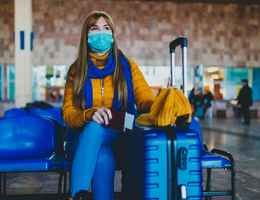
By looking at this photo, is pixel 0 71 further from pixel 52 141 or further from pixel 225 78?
pixel 52 141

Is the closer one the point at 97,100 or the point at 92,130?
the point at 92,130

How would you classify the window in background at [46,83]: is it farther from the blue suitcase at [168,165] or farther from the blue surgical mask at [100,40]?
the blue suitcase at [168,165]

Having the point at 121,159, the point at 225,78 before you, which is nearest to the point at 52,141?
the point at 121,159

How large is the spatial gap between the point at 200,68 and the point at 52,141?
507 inches

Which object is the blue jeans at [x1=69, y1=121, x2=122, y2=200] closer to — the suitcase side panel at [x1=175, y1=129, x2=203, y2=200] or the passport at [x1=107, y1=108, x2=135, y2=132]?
the passport at [x1=107, y1=108, x2=135, y2=132]

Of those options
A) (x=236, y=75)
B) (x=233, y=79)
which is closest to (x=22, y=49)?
(x=233, y=79)

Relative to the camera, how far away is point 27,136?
2.02 metres

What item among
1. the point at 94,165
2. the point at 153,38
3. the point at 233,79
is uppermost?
the point at 153,38

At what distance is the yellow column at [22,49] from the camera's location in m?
6.70

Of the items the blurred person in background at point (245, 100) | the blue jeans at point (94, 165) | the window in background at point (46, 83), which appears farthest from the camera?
the window in background at point (46, 83)

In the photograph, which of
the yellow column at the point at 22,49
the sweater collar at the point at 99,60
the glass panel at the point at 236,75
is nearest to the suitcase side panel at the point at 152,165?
the sweater collar at the point at 99,60

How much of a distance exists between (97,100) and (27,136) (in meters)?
0.69

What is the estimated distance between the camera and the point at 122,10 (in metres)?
13.9

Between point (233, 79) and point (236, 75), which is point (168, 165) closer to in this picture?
point (233, 79)
